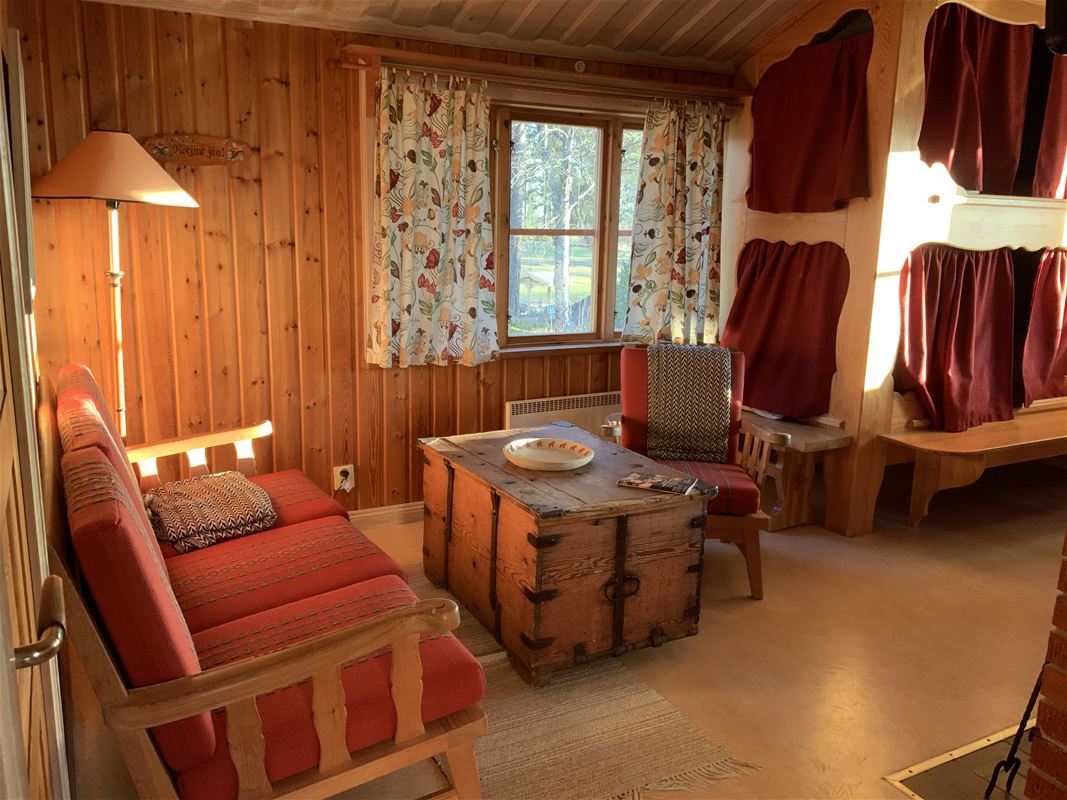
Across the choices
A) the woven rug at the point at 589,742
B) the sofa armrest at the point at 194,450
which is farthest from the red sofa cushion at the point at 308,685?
the sofa armrest at the point at 194,450

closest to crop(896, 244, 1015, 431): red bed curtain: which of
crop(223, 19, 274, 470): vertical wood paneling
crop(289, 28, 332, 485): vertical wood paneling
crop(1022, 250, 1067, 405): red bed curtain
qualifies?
crop(1022, 250, 1067, 405): red bed curtain

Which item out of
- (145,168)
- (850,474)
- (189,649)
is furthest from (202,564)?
(850,474)

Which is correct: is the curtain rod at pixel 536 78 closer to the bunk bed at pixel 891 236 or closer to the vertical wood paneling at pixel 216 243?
the bunk bed at pixel 891 236

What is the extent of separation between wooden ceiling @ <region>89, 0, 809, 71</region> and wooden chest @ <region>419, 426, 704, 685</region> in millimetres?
1879

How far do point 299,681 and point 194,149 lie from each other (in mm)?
2351

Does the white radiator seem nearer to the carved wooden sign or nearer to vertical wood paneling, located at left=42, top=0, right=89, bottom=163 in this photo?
the carved wooden sign

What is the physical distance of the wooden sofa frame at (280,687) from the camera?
1.46 meters

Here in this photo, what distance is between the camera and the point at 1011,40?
3.81 m

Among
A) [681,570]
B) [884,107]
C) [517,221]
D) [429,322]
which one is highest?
[884,107]

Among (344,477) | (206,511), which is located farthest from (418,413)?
(206,511)

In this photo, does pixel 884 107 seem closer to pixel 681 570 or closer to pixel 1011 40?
pixel 1011 40

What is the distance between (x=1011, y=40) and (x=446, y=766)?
153 inches

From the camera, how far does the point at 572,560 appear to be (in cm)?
254

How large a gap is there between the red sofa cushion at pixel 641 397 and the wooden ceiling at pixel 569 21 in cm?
151
